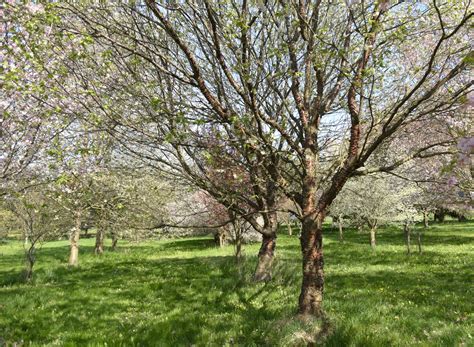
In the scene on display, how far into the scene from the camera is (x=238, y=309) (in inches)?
382

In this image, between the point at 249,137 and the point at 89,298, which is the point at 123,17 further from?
the point at 89,298

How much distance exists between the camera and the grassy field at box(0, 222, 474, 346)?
7.23 meters

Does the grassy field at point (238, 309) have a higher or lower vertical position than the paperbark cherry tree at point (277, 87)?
lower

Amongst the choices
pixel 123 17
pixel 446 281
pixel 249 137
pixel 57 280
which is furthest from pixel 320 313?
pixel 57 280

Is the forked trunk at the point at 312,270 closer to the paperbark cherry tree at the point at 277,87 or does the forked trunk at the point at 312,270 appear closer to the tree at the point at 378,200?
the paperbark cherry tree at the point at 277,87

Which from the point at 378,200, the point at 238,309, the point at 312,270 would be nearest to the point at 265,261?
the point at 238,309

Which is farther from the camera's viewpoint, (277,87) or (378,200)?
(378,200)

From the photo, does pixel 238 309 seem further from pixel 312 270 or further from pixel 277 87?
pixel 277 87

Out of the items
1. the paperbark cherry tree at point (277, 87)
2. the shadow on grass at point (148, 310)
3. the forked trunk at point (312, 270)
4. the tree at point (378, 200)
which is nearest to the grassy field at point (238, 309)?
the shadow on grass at point (148, 310)

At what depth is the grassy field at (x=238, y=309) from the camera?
7227 millimetres

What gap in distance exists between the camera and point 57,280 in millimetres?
16266

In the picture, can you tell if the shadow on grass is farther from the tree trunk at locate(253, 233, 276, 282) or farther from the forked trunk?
the forked trunk

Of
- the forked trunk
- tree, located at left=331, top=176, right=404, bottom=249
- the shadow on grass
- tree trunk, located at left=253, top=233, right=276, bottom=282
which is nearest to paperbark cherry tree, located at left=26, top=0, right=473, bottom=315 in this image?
the forked trunk

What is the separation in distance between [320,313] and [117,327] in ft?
14.1
